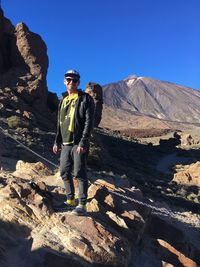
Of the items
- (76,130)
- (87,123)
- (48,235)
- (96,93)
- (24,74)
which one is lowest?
(48,235)

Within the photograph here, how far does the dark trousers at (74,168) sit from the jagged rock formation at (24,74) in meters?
26.4

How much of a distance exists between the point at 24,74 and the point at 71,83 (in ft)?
118

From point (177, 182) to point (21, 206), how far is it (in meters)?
24.4

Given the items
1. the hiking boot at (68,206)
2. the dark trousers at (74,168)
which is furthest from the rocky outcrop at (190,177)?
the dark trousers at (74,168)

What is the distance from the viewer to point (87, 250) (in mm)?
6156

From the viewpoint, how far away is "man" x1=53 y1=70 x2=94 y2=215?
6770mm

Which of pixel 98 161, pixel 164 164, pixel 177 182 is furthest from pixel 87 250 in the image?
pixel 164 164

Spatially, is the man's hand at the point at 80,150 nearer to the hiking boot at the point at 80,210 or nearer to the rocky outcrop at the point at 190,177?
the hiking boot at the point at 80,210

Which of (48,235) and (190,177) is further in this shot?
(190,177)

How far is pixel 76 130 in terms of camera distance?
6.87 metres

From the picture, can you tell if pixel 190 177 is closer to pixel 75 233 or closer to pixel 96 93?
pixel 75 233

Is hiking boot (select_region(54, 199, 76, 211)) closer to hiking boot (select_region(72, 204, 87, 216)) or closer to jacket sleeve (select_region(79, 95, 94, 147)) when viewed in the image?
hiking boot (select_region(72, 204, 87, 216))

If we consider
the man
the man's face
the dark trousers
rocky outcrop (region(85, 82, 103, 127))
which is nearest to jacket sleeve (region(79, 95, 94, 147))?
the man

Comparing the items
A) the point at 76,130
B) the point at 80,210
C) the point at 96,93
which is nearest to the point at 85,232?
the point at 80,210
